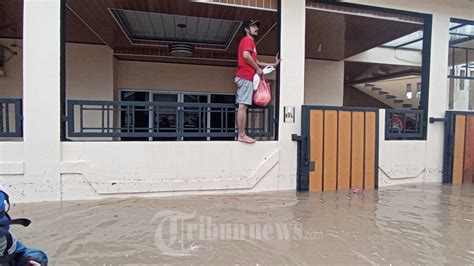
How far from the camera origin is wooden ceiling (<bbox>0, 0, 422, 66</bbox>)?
5.69 meters

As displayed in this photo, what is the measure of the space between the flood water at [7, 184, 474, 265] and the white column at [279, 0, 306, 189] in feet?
2.03

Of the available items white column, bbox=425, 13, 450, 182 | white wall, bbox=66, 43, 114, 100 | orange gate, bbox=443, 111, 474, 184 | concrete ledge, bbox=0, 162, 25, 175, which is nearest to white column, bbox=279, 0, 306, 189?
white column, bbox=425, 13, 450, 182

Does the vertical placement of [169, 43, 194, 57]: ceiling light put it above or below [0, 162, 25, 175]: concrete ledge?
above

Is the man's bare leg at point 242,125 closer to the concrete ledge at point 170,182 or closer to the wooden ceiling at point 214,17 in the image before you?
the concrete ledge at point 170,182

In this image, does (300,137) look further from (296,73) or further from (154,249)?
(154,249)

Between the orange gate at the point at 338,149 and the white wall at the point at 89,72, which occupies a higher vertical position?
the white wall at the point at 89,72

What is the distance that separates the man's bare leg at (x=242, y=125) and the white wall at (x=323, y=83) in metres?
4.83

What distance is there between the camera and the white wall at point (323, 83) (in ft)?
31.6

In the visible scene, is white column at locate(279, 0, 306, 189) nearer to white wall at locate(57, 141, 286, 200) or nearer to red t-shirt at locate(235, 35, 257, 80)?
white wall at locate(57, 141, 286, 200)

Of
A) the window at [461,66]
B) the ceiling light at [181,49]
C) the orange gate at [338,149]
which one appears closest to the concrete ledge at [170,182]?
the orange gate at [338,149]

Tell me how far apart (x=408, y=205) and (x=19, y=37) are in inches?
337

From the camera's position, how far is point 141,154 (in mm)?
4820

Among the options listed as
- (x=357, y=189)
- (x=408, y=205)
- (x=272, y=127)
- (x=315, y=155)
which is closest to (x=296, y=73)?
(x=272, y=127)

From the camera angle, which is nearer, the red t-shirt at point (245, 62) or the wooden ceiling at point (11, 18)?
the red t-shirt at point (245, 62)
